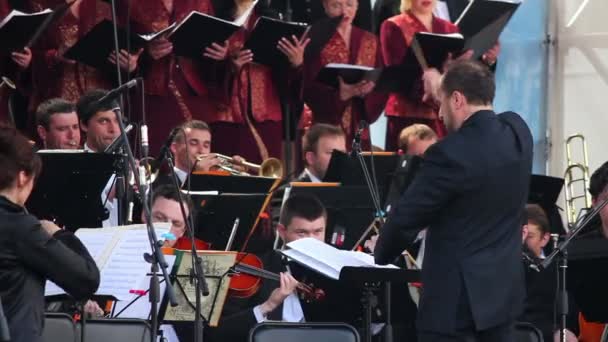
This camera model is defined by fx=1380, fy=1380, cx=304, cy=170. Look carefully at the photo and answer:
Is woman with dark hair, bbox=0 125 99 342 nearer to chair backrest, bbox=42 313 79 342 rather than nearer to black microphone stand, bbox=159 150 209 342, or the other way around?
black microphone stand, bbox=159 150 209 342

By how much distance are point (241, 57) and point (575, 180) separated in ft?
10.5

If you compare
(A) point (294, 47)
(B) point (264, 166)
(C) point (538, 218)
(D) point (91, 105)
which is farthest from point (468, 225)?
(A) point (294, 47)

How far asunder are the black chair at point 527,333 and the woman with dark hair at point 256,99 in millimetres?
3719

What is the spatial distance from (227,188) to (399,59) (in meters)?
3.15

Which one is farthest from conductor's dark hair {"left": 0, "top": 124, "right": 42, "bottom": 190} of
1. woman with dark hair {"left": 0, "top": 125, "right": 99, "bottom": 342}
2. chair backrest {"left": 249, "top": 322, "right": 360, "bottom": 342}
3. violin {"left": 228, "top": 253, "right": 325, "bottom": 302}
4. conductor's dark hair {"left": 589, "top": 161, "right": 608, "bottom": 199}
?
conductor's dark hair {"left": 589, "top": 161, "right": 608, "bottom": 199}

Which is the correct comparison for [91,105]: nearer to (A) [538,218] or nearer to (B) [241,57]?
(A) [538,218]

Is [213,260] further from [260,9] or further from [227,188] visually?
[260,9]

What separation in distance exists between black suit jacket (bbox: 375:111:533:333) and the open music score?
1049 mm

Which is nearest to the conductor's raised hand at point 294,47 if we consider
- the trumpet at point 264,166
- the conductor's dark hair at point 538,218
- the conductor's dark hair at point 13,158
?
the trumpet at point 264,166

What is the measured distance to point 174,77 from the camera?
10094 mm

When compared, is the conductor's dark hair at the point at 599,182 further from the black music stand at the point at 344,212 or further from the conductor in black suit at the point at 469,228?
the conductor in black suit at the point at 469,228

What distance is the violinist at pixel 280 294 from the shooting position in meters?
7.16

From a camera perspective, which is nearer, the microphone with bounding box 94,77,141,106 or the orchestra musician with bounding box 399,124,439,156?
the microphone with bounding box 94,77,141,106

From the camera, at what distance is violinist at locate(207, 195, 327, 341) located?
23.5ft
